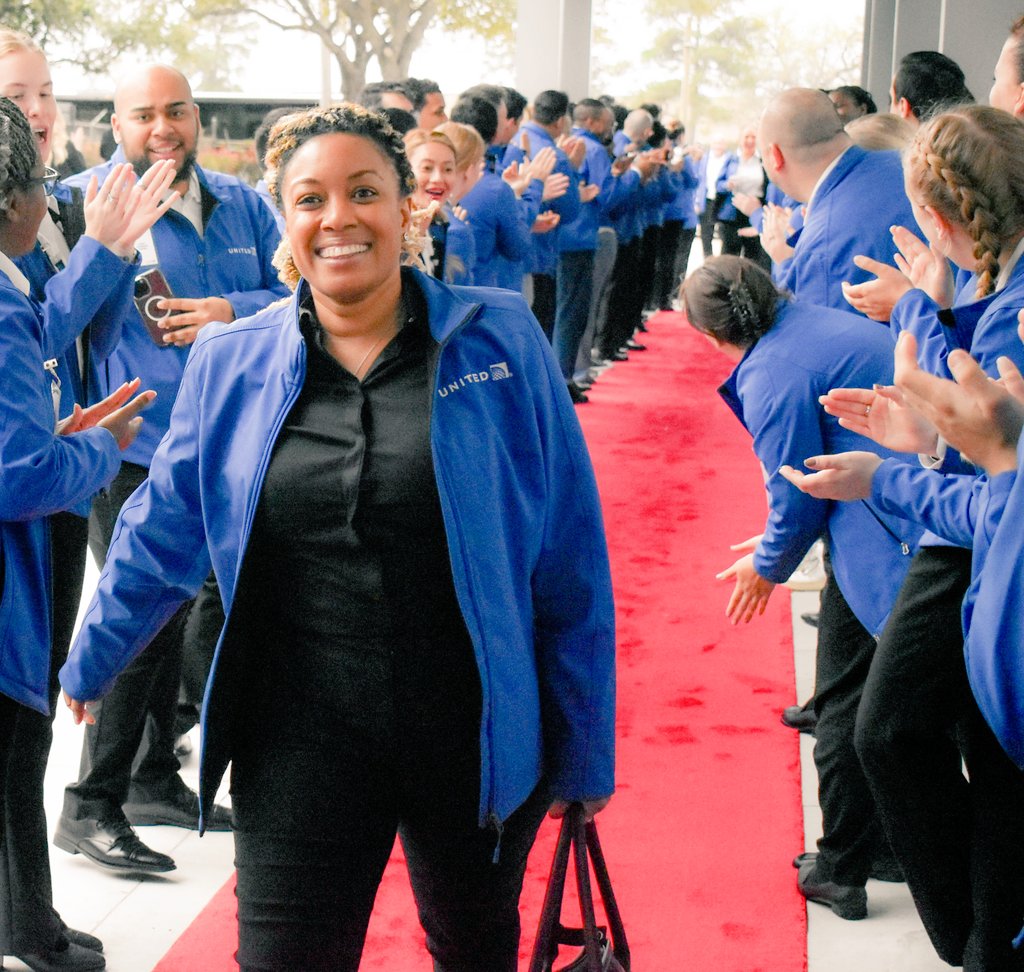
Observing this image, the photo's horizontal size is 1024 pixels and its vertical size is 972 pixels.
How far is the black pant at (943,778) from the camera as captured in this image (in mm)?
2582

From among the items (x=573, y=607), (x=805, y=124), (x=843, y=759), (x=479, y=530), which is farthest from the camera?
(x=805, y=124)

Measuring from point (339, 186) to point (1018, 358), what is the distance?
1.24m

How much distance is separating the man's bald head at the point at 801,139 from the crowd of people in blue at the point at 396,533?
67cm

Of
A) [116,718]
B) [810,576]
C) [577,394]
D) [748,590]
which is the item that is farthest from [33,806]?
[577,394]

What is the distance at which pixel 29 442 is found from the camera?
2.54 metres

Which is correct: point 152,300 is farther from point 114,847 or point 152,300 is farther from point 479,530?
point 479,530

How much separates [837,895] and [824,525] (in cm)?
89

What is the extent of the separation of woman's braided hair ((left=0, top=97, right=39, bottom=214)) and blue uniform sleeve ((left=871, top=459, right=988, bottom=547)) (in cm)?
169

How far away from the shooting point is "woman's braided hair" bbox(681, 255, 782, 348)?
3.50 metres

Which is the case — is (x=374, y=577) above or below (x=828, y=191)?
below

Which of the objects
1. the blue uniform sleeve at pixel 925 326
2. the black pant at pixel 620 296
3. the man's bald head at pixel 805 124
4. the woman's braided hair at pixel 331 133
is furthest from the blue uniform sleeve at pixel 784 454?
the black pant at pixel 620 296

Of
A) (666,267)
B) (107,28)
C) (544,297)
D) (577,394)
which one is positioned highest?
(107,28)

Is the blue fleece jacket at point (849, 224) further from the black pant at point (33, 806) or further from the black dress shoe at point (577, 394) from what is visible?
the black dress shoe at point (577, 394)

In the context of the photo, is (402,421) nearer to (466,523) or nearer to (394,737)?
(466,523)
